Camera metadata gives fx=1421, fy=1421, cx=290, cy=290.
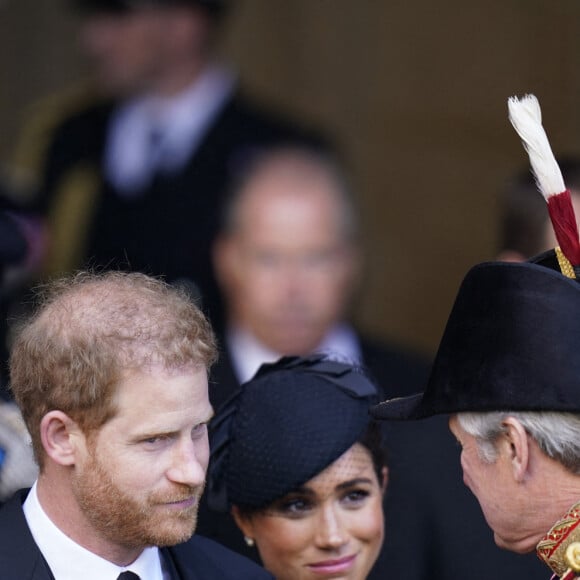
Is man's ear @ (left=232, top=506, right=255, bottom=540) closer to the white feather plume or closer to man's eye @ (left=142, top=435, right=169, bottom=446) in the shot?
man's eye @ (left=142, top=435, right=169, bottom=446)

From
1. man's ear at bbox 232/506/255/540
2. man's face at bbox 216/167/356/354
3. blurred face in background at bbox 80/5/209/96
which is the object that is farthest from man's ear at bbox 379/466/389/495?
blurred face in background at bbox 80/5/209/96

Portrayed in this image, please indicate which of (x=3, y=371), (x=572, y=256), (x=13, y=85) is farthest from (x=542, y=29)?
(x=572, y=256)

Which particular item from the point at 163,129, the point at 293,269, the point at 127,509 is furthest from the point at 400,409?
the point at 163,129

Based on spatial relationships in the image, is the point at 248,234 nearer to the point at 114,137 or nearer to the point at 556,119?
the point at 114,137

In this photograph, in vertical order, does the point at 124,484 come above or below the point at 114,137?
below

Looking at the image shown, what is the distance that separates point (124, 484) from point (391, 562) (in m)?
1.00

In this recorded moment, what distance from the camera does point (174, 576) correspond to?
273cm

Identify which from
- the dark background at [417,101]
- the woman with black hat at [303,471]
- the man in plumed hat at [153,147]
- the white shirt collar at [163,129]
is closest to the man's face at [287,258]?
the man in plumed hat at [153,147]

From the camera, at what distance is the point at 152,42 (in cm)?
587

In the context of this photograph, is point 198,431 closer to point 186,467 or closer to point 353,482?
point 186,467

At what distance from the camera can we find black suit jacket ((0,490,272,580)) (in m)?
2.54

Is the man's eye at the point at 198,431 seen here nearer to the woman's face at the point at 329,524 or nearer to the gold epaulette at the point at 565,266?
the woman's face at the point at 329,524

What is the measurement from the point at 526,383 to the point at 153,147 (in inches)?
143

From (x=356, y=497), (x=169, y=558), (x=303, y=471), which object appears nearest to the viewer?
(x=169, y=558)
